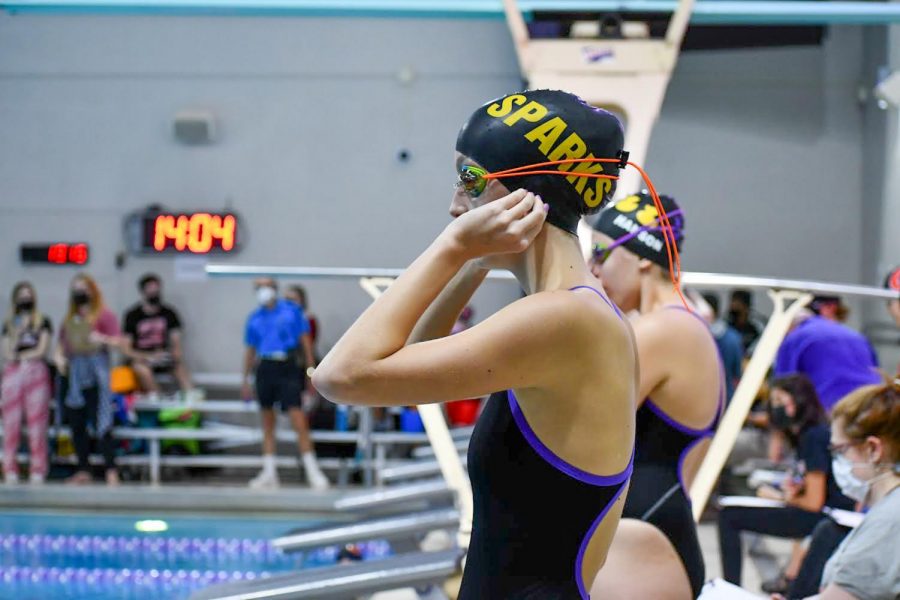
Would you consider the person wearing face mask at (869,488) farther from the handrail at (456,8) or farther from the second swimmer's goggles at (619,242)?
the handrail at (456,8)

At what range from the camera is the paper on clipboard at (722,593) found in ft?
8.66

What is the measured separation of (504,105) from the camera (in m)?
1.64

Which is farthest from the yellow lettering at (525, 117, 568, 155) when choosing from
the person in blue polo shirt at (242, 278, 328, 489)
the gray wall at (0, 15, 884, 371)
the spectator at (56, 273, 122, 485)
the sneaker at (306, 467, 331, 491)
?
the gray wall at (0, 15, 884, 371)

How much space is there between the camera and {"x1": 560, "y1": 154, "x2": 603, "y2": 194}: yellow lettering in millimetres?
1618

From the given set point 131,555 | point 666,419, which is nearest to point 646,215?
point 666,419

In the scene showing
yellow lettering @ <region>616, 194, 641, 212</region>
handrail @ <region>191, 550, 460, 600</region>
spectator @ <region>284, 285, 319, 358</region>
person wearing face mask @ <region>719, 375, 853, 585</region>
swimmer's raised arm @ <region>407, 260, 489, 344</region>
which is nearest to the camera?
swimmer's raised arm @ <region>407, 260, 489, 344</region>

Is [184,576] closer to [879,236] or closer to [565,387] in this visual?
[565,387]

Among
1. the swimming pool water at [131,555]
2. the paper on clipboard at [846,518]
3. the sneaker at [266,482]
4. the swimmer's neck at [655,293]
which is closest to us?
the swimmer's neck at [655,293]

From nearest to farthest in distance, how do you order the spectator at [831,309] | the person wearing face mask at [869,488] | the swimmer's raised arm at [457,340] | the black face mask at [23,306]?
the swimmer's raised arm at [457,340] < the person wearing face mask at [869,488] < the spectator at [831,309] < the black face mask at [23,306]

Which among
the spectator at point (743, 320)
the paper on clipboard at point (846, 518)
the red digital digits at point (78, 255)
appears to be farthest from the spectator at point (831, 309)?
the red digital digits at point (78, 255)

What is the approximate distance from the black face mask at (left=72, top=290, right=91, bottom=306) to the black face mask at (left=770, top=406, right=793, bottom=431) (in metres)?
5.76

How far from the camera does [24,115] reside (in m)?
11.0

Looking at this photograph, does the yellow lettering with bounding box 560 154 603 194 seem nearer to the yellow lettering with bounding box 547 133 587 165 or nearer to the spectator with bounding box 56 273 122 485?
the yellow lettering with bounding box 547 133 587 165

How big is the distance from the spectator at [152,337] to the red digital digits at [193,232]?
0.74m
